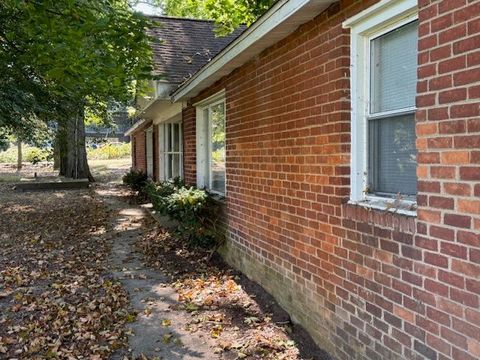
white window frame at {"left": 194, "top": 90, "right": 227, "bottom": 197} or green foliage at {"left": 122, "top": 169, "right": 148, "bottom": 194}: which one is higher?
white window frame at {"left": 194, "top": 90, "right": 227, "bottom": 197}

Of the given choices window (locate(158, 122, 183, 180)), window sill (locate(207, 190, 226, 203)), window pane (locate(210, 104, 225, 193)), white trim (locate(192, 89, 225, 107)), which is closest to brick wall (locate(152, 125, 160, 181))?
window (locate(158, 122, 183, 180))

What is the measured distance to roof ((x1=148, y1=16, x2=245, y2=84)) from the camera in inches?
384

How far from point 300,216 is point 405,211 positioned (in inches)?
61.4

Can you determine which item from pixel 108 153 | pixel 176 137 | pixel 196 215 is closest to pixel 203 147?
pixel 196 215

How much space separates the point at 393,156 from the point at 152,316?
10.7 ft

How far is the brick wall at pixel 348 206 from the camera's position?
2.44 metres

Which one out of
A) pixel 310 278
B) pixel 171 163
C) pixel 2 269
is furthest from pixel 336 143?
pixel 171 163

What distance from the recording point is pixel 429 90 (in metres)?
2.67

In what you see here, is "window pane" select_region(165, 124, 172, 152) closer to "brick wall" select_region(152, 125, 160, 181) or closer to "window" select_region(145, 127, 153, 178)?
"brick wall" select_region(152, 125, 160, 181)

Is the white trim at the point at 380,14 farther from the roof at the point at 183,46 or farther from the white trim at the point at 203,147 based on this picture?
the roof at the point at 183,46

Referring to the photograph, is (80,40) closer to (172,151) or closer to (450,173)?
(450,173)

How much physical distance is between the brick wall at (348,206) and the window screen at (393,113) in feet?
0.75

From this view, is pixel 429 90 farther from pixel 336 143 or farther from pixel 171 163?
pixel 171 163

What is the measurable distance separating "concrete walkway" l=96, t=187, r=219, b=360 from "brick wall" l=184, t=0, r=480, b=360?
1.06 m
